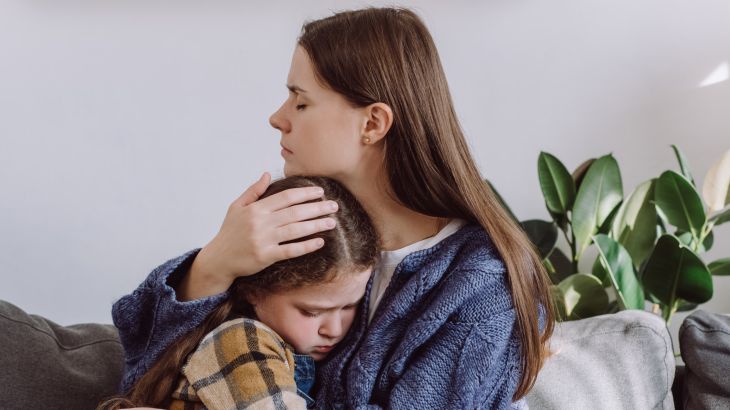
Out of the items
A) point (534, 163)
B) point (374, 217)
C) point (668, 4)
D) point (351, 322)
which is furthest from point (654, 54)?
point (351, 322)

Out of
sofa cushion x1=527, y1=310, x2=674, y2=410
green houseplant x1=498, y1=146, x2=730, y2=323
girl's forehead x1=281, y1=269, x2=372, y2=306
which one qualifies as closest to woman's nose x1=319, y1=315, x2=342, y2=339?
girl's forehead x1=281, y1=269, x2=372, y2=306

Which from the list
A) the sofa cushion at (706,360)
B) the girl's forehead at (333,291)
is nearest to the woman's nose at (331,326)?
the girl's forehead at (333,291)

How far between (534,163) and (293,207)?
1366mm

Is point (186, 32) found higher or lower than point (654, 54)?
higher

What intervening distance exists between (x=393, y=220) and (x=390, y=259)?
0.26 feet

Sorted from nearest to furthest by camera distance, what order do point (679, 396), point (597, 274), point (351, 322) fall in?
point (351, 322) < point (679, 396) < point (597, 274)

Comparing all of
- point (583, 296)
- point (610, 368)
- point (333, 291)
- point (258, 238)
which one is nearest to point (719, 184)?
point (583, 296)

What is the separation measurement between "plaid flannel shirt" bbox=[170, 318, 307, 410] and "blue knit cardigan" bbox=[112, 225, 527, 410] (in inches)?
4.1

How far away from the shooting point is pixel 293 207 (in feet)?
2.87

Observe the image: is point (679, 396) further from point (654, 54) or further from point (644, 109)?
point (654, 54)

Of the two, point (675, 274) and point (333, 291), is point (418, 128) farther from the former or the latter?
point (675, 274)

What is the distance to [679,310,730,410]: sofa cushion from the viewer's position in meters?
1.21

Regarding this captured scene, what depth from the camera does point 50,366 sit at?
1.18m

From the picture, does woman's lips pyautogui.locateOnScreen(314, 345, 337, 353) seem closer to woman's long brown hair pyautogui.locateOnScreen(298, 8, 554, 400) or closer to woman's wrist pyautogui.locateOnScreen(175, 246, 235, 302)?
woman's wrist pyautogui.locateOnScreen(175, 246, 235, 302)
